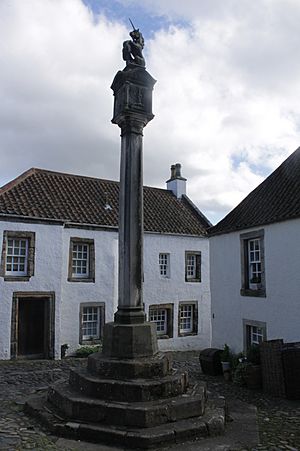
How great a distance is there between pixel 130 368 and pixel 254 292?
7219 millimetres

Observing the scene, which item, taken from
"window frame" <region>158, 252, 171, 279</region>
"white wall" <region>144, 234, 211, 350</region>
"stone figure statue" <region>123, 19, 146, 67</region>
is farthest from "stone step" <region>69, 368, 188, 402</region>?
"window frame" <region>158, 252, 171, 279</region>

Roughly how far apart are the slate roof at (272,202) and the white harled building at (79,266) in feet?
19.1

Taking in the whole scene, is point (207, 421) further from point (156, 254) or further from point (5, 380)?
point (156, 254)

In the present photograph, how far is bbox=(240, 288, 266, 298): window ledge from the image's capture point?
40.7ft

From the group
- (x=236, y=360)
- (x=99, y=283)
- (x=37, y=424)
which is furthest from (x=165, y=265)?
(x=37, y=424)

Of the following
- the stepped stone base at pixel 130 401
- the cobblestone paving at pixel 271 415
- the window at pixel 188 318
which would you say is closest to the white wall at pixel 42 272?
the window at pixel 188 318

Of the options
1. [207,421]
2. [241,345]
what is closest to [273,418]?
[207,421]

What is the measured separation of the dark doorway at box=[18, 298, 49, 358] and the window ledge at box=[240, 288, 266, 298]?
8.29m

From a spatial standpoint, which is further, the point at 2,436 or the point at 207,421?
the point at 207,421

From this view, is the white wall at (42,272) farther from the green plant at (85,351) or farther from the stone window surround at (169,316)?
the stone window surround at (169,316)

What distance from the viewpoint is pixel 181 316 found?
20.8 meters

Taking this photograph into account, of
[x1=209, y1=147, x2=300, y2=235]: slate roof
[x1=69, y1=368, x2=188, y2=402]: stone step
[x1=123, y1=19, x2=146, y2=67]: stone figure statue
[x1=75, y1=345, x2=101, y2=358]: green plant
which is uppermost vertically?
[x1=123, y1=19, x2=146, y2=67]: stone figure statue

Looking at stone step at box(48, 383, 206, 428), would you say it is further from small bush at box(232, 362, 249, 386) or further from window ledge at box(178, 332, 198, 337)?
window ledge at box(178, 332, 198, 337)

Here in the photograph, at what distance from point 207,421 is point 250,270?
305 inches
